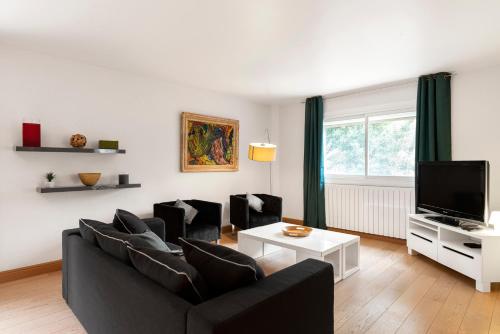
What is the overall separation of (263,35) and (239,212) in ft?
8.88

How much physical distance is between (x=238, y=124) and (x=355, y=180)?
2.29m

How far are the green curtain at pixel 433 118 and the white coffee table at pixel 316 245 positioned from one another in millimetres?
1787

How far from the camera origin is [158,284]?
4.56 ft

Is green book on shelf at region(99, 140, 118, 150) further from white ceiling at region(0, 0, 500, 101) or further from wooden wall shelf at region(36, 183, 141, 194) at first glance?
white ceiling at region(0, 0, 500, 101)

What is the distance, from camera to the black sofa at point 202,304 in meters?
1.14

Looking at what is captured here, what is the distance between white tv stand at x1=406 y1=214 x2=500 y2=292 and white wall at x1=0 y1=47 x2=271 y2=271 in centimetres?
314

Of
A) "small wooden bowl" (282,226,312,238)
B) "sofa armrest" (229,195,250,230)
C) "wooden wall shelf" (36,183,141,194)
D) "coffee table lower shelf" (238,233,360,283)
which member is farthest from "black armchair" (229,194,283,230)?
"wooden wall shelf" (36,183,141,194)

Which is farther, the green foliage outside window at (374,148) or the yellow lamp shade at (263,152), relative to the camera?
the green foliage outside window at (374,148)

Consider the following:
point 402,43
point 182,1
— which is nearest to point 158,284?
point 182,1

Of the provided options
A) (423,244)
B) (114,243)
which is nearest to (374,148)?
(423,244)

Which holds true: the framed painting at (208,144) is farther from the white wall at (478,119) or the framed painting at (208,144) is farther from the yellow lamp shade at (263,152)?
the white wall at (478,119)

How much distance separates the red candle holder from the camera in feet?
10.0

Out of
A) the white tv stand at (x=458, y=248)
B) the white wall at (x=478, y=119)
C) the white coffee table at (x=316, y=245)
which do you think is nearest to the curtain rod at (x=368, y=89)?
the white wall at (x=478, y=119)

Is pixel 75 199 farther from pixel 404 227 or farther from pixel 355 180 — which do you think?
pixel 404 227
